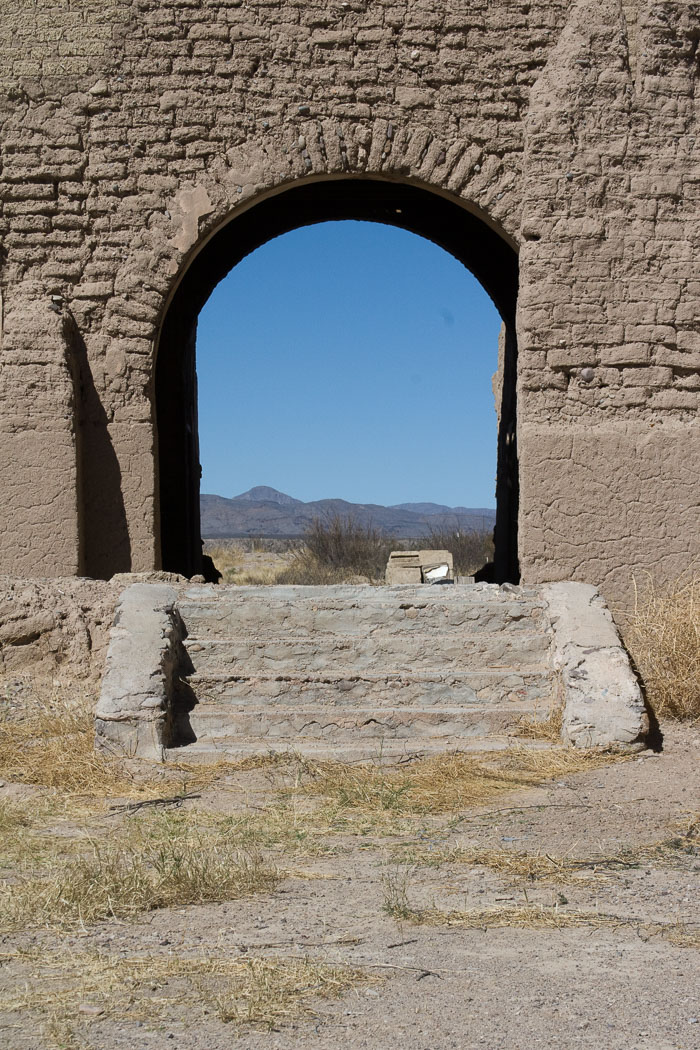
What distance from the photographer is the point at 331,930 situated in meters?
3.36

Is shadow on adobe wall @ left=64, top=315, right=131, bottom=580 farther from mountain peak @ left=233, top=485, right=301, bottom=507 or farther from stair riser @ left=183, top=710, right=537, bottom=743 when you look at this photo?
mountain peak @ left=233, top=485, right=301, bottom=507

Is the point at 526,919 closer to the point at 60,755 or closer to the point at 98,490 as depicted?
the point at 60,755

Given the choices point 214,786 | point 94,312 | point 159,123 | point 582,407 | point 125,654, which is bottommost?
point 214,786

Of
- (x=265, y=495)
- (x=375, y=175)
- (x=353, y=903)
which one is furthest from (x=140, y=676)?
(x=265, y=495)

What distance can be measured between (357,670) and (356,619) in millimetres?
411

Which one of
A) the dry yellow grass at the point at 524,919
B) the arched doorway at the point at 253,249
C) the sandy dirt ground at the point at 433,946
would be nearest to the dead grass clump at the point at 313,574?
the arched doorway at the point at 253,249

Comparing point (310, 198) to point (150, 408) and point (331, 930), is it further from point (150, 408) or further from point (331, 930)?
point (331, 930)

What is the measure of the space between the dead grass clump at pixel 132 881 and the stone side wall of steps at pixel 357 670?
5.13 feet

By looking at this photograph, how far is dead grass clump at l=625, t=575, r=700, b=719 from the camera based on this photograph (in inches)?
253

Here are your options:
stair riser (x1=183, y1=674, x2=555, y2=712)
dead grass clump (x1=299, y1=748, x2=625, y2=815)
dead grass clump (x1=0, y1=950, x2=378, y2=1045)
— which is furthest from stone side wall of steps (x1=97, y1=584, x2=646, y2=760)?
dead grass clump (x1=0, y1=950, x2=378, y2=1045)

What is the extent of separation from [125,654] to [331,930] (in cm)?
307

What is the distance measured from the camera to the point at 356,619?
6.80m

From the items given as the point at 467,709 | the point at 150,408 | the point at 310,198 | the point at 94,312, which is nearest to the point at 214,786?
the point at 467,709

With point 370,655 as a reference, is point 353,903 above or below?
below
